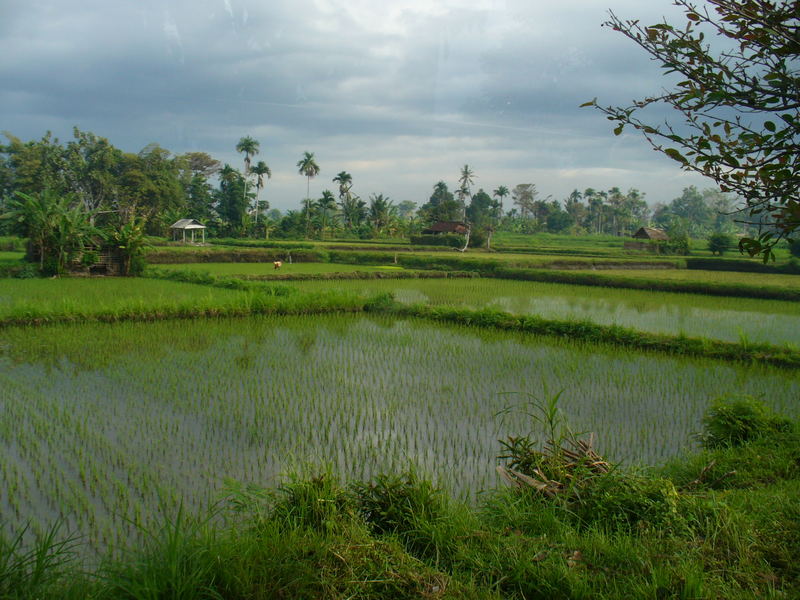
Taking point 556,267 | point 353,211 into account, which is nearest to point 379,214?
point 353,211

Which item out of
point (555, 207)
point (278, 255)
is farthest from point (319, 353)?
point (555, 207)

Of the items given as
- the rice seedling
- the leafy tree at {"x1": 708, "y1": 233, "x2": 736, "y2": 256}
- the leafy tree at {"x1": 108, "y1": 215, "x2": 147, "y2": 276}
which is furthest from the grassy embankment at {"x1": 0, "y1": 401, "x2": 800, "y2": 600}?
the leafy tree at {"x1": 708, "y1": 233, "x2": 736, "y2": 256}

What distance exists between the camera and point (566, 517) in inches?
124

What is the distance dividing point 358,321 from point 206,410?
576 centimetres

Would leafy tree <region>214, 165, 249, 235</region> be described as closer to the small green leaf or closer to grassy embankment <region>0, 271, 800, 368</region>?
grassy embankment <region>0, 271, 800, 368</region>

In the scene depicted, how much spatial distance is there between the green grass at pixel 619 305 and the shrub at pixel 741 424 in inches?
154

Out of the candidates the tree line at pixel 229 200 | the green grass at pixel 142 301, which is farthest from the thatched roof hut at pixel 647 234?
the green grass at pixel 142 301

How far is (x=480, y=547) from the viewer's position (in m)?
2.79

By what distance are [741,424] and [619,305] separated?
9011mm

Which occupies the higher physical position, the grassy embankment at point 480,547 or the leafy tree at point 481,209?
the leafy tree at point 481,209

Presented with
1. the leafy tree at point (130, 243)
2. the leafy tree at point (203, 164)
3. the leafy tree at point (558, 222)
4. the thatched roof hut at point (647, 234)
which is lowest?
the leafy tree at point (130, 243)

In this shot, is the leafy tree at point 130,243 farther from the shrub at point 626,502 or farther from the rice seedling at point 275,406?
the shrub at point 626,502

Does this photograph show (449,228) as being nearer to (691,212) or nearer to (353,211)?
(353,211)

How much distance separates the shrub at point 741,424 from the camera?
4.74 metres
